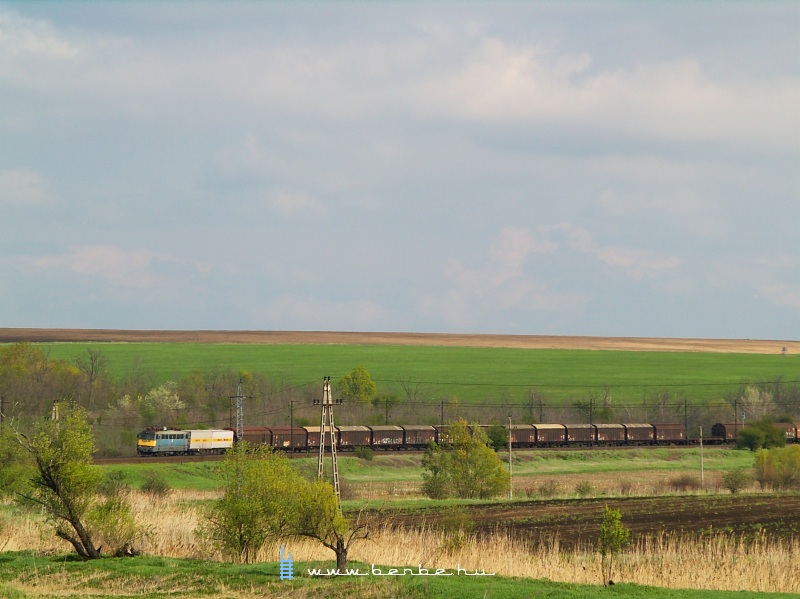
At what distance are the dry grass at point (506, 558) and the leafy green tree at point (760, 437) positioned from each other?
263 feet

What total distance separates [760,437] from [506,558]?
3568 inches

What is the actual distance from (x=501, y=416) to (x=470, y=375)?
60882mm

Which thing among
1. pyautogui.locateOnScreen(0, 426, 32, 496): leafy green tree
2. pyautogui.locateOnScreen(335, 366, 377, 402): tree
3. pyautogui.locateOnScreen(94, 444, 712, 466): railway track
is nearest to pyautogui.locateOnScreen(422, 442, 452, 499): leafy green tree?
pyautogui.locateOnScreen(94, 444, 712, 466): railway track

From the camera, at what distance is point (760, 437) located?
362ft

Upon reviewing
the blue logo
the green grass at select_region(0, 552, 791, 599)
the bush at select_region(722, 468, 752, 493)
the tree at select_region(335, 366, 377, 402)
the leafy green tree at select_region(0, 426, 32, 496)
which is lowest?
the bush at select_region(722, 468, 752, 493)

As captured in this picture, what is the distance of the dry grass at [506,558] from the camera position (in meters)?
26.0

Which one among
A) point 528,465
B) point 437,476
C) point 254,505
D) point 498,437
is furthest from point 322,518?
point 498,437

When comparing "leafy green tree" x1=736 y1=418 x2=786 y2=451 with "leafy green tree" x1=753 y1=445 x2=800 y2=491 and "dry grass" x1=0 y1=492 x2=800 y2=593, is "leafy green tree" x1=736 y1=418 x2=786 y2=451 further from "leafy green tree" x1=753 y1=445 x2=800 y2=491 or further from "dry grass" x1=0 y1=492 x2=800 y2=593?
"dry grass" x1=0 y1=492 x2=800 y2=593

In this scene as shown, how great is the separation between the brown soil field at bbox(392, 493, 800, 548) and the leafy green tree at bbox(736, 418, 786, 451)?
165 ft

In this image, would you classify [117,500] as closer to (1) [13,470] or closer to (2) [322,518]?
(2) [322,518]

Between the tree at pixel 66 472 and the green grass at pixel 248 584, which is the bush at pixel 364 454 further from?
the green grass at pixel 248 584

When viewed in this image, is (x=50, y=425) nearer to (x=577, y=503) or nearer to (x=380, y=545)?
(x=380, y=545)

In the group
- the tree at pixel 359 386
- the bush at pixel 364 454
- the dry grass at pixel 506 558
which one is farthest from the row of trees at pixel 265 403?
the dry grass at pixel 506 558

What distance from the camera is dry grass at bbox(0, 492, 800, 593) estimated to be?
26.0 meters
